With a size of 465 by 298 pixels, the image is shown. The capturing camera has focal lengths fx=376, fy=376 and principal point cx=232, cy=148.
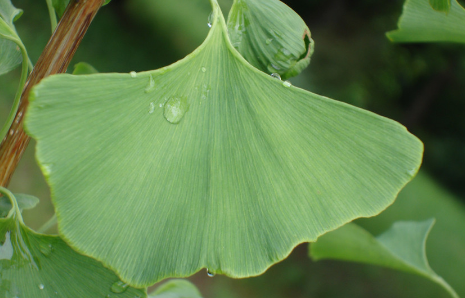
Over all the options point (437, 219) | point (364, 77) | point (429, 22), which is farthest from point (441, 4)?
point (364, 77)

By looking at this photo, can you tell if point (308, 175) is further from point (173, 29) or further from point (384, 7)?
point (384, 7)

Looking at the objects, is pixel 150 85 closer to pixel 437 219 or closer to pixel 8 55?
pixel 8 55

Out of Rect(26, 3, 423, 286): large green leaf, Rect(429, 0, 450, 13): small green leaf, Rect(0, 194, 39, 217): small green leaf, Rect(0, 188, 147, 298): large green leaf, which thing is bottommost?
Rect(0, 188, 147, 298): large green leaf

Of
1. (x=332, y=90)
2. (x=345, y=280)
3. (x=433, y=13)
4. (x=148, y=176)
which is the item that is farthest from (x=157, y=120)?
(x=332, y=90)

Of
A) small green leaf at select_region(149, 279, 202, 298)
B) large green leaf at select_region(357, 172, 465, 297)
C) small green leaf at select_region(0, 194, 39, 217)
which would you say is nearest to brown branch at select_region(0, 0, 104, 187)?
small green leaf at select_region(0, 194, 39, 217)

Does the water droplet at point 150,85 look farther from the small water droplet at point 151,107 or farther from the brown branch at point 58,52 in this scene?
the brown branch at point 58,52

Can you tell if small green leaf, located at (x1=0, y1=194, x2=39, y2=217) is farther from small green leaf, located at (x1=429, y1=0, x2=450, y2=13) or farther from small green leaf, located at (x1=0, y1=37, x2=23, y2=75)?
small green leaf, located at (x1=429, y1=0, x2=450, y2=13)
